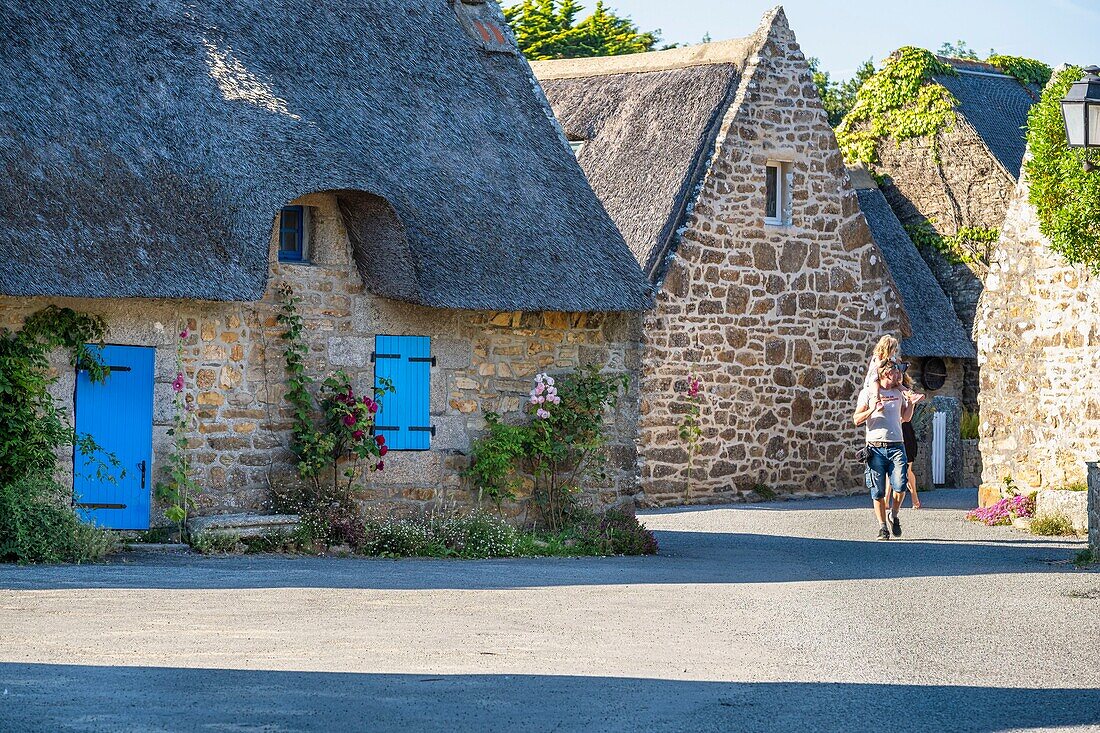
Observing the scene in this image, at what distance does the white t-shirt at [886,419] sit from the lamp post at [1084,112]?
12.5ft

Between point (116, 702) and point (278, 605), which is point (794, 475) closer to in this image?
point (278, 605)

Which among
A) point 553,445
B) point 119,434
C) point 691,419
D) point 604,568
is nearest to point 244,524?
point 119,434

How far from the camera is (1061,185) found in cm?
1425

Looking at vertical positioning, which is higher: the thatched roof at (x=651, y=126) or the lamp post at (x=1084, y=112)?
the thatched roof at (x=651, y=126)

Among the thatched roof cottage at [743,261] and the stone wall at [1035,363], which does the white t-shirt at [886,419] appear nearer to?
the stone wall at [1035,363]

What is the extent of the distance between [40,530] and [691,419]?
10.6 meters

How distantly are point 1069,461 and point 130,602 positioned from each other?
1021cm

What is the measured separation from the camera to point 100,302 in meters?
12.5

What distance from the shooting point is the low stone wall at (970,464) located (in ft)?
77.3

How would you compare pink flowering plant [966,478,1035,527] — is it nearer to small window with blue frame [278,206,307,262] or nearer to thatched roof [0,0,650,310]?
thatched roof [0,0,650,310]

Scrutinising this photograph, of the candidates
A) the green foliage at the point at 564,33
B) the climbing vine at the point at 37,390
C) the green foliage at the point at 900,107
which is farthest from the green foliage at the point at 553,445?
the green foliage at the point at 564,33

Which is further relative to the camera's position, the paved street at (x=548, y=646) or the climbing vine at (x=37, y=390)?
the climbing vine at (x=37, y=390)

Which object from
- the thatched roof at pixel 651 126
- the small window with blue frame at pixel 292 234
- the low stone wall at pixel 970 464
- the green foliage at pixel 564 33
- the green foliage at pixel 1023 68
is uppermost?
the green foliage at pixel 564 33

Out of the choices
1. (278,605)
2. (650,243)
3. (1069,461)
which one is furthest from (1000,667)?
(650,243)
